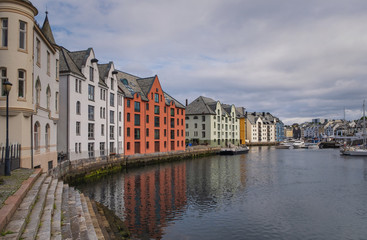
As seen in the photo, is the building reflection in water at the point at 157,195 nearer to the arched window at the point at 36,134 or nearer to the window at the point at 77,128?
the arched window at the point at 36,134

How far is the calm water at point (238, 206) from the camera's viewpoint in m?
18.5

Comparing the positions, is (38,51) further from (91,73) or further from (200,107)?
(200,107)

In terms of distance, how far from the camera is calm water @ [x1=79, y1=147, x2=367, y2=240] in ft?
60.7

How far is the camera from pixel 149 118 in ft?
208

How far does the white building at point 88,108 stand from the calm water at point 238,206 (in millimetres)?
7715

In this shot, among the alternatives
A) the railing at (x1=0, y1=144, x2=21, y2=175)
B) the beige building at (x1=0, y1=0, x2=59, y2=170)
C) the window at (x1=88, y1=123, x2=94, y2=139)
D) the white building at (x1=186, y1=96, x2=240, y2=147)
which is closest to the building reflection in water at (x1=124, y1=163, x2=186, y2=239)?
the railing at (x1=0, y1=144, x2=21, y2=175)

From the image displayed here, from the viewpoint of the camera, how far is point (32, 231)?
29.8 ft

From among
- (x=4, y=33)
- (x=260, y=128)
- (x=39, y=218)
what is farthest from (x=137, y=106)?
(x=260, y=128)

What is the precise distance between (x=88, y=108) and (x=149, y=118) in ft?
68.8

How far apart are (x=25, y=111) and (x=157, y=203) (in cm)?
1289

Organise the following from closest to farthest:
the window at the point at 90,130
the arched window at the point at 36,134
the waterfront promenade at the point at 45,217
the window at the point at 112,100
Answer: the waterfront promenade at the point at 45,217
the arched window at the point at 36,134
the window at the point at 90,130
the window at the point at 112,100

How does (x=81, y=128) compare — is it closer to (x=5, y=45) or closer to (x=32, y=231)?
(x=5, y=45)

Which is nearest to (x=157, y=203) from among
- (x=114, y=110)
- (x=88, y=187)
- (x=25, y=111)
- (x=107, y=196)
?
(x=107, y=196)

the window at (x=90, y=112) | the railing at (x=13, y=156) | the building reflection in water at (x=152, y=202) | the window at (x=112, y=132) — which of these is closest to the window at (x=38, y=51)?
the railing at (x=13, y=156)
